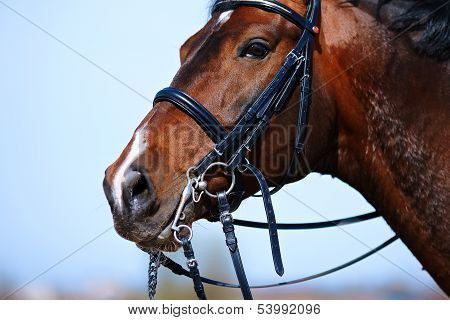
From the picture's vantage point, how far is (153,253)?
4.50 meters

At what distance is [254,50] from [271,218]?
1.13 metres

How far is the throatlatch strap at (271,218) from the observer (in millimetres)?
4328

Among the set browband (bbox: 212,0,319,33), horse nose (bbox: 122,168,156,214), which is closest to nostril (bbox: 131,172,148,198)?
horse nose (bbox: 122,168,156,214)

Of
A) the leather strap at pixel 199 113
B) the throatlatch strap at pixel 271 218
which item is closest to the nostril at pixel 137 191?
the leather strap at pixel 199 113

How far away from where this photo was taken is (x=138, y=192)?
160 inches

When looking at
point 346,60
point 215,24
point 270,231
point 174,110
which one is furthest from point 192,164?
point 346,60

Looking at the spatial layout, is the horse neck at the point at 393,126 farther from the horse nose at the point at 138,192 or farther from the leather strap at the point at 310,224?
the horse nose at the point at 138,192

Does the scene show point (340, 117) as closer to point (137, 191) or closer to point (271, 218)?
point (271, 218)

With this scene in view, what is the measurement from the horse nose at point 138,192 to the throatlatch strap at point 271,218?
697 mm

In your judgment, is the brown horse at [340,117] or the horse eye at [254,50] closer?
the brown horse at [340,117]

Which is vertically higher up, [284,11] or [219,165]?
[284,11]

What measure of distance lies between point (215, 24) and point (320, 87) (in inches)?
33.1

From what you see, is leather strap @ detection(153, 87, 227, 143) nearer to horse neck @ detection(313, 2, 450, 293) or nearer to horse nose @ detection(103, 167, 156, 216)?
horse nose @ detection(103, 167, 156, 216)

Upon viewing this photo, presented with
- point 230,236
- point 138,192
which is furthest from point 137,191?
point 230,236
